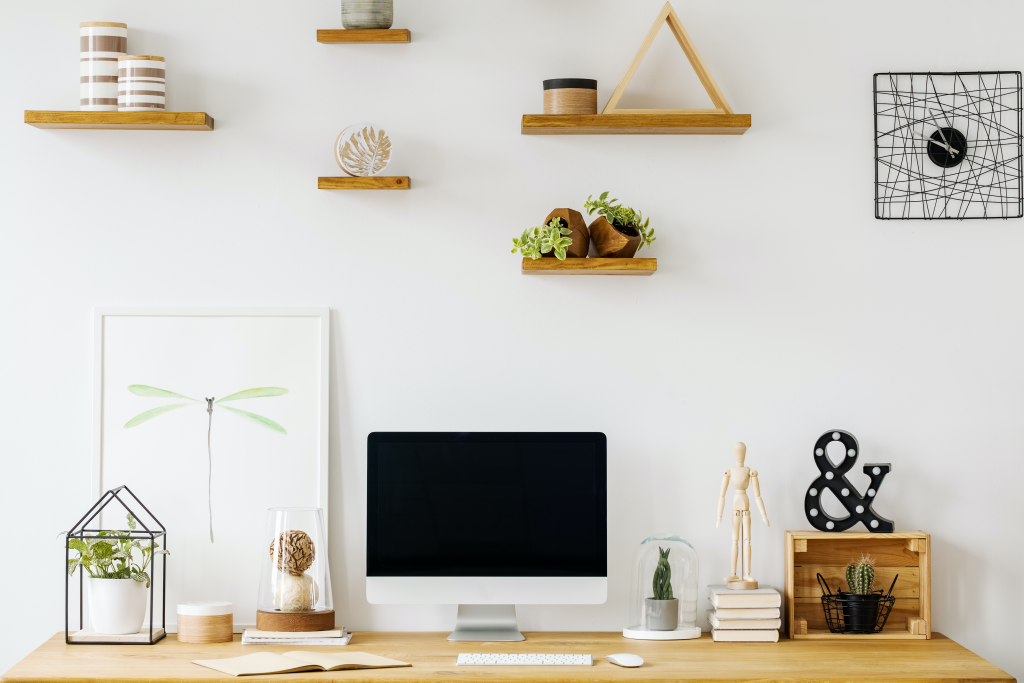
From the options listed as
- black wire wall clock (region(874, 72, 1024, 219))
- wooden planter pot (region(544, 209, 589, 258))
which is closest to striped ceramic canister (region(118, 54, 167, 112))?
wooden planter pot (region(544, 209, 589, 258))

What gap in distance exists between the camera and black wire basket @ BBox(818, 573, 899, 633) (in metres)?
2.07

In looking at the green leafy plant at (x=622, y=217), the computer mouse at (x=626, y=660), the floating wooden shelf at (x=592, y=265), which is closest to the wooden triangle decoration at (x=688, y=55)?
the green leafy plant at (x=622, y=217)

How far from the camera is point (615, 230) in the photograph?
2.05 m

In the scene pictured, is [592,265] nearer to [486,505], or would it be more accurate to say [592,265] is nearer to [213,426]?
[486,505]

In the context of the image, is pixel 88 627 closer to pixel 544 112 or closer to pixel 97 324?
pixel 97 324

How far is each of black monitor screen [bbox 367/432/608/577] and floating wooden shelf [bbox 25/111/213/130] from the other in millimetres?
846

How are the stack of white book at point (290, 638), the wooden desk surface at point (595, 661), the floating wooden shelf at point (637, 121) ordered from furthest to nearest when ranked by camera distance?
the floating wooden shelf at point (637, 121)
the stack of white book at point (290, 638)
the wooden desk surface at point (595, 661)

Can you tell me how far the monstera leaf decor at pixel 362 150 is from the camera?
210 cm

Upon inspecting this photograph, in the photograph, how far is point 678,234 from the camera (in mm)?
2215

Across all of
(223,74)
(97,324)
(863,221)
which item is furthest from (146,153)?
(863,221)

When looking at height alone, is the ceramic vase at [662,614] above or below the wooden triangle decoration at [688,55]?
below

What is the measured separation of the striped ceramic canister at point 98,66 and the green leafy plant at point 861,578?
2032 millimetres

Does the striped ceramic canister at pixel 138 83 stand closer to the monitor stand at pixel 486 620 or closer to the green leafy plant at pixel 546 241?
the green leafy plant at pixel 546 241

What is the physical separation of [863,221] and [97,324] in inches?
73.8
